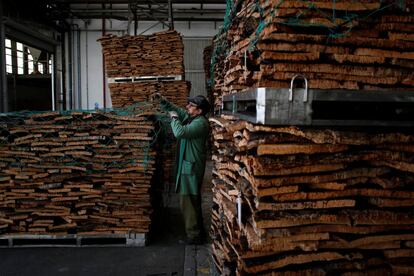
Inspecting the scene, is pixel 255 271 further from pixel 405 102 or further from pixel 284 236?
pixel 405 102

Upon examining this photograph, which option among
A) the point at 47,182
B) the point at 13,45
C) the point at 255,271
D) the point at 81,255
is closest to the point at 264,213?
the point at 255,271

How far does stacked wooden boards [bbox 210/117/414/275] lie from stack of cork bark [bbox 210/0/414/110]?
1.20 ft

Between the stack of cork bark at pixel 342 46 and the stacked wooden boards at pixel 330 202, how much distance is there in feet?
1.20

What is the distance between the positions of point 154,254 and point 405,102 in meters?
4.24

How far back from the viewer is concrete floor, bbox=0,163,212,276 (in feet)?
16.1

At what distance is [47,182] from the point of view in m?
5.61

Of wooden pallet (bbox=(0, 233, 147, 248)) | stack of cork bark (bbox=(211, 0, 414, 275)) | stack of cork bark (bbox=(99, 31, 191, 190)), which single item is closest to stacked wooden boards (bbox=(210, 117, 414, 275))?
stack of cork bark (bbox=(211, 0, 414, 275))

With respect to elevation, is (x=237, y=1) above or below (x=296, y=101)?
above

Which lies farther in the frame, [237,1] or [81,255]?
[81,255]

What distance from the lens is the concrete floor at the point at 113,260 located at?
193 inches

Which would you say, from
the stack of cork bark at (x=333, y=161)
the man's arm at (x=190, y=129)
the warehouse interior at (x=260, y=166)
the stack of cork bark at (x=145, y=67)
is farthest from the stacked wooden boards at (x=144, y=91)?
the stack of cork bark at (x=333, y=161)

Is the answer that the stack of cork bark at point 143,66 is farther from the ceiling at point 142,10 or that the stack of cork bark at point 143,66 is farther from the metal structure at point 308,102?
the metal structure at point 308,102

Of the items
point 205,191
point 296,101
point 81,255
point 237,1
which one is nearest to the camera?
point 296,101

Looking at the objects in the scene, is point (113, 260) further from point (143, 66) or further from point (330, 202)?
point (143, 66)
